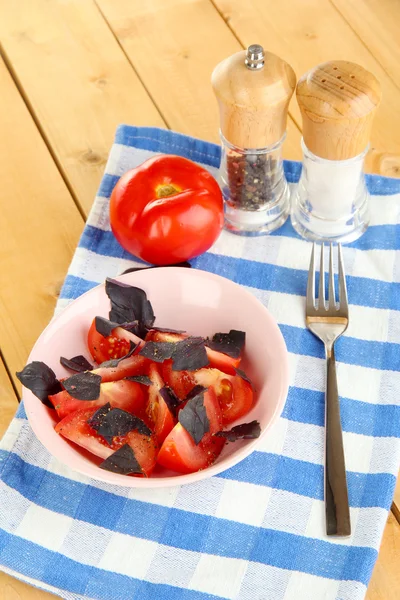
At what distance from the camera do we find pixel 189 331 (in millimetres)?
905

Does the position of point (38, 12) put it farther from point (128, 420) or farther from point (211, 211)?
point (128, 420)

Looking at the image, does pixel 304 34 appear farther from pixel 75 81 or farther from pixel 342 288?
pixel 342 288

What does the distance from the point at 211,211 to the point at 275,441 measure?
0.96ft

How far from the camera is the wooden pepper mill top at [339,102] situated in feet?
2.78

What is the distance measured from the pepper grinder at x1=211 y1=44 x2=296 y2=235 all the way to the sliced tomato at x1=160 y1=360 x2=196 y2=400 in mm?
290

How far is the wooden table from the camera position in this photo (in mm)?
Answer: 1064

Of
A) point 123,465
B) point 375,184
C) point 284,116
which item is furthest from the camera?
point 375,184

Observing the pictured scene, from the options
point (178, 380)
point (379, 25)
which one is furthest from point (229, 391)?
point (379, 25)

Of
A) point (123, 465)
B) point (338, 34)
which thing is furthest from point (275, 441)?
point (338, 34)

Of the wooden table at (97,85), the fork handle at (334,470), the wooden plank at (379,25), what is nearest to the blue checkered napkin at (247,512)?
the fork handle at (334,470)

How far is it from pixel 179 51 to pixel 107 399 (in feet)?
2.40

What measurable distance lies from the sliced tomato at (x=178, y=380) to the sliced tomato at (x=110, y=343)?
45 millimetres

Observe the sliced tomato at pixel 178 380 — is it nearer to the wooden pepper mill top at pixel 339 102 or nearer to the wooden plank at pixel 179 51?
the wooden pepper mill top at pixel 339 102

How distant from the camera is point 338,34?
1292 mm
